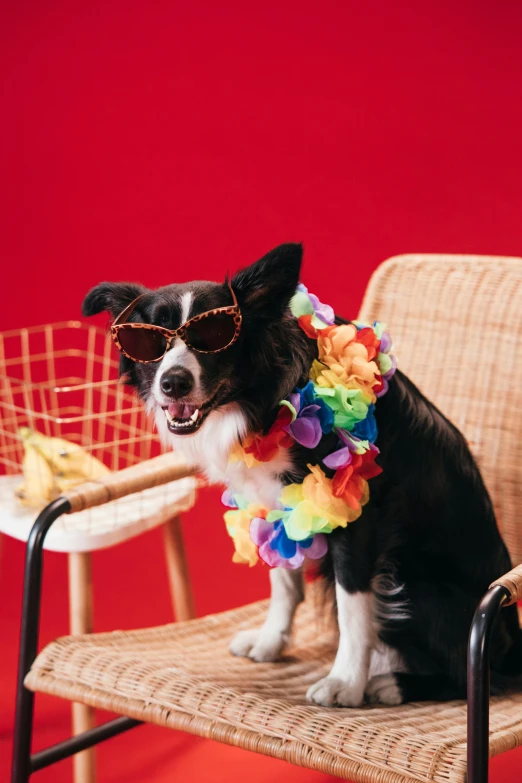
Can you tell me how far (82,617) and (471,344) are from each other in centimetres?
96

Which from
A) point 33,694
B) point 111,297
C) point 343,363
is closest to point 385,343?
point 343,363

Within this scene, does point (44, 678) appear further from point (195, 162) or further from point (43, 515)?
point (195, 162)

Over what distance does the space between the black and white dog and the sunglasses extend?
0.04ft

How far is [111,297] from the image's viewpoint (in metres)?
1.67

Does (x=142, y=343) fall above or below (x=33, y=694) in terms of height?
above

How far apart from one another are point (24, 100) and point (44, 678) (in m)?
2.40

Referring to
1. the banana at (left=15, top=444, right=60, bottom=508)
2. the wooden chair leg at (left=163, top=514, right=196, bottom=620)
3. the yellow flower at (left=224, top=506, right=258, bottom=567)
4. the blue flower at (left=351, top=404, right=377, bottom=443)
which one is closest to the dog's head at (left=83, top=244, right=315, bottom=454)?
the blue flower at (left=351, top=404, right=377, bottom=443)

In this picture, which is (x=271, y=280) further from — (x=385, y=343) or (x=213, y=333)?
(x=385, y=343)

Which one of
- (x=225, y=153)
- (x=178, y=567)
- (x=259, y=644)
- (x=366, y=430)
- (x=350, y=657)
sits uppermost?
(x=225, y=153)

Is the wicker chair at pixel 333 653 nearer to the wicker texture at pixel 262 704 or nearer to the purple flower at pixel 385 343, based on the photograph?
the wicker texture at pixel 262 704

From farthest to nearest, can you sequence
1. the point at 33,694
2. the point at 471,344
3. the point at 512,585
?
the point at 471,344 → the point at 33,694 → the point at 512,585

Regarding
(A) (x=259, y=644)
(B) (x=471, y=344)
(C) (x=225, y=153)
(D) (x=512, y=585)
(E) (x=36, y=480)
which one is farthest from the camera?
(C) (x=225, y=153)

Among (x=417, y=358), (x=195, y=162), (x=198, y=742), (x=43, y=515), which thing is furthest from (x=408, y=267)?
(x=195, y=162)

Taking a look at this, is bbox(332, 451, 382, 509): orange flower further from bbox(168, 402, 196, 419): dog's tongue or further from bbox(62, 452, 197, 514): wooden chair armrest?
bbox(62, 452, 197, 514): wooden chair armrest
